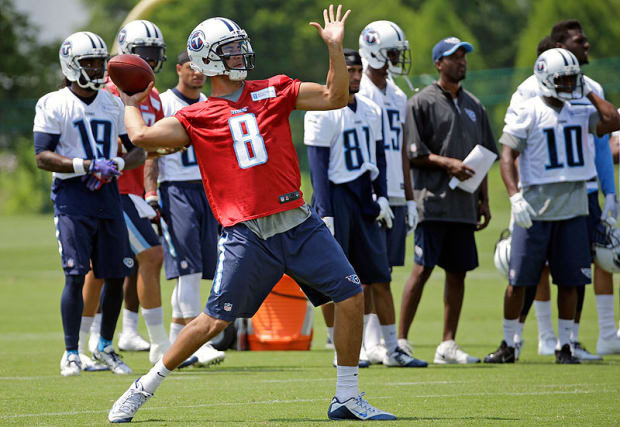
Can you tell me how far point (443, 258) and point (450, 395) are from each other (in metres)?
2.47

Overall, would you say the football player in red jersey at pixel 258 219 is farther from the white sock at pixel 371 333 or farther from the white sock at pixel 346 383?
the white sock at pixel 371 333

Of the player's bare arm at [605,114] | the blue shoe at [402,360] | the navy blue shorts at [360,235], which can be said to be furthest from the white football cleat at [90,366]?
the player's bare arm at [605,114]

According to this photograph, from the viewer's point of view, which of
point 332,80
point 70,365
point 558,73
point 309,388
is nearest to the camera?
point 332,80

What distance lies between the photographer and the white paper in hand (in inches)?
359

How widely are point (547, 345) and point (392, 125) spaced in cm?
229

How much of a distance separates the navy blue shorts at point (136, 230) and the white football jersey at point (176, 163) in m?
0.37

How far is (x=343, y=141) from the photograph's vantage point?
341 inches

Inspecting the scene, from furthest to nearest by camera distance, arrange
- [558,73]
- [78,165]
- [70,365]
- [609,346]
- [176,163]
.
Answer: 1. [609,346]
2. [176,163]
3. [558,73]
4. [70,365]
5. [78,165]

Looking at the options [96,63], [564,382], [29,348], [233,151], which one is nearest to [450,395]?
[564,382]

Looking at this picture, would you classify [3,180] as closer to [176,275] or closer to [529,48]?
[529,48]

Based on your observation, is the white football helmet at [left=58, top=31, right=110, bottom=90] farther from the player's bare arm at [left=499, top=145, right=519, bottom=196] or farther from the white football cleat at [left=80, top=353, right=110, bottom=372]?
the player's bare arm at [left=499, top=145, right=519, bottom=196]

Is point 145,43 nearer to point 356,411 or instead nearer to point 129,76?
point 129,76

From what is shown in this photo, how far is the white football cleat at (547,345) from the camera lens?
9.66 m

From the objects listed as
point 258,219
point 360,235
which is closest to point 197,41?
point 258,219
